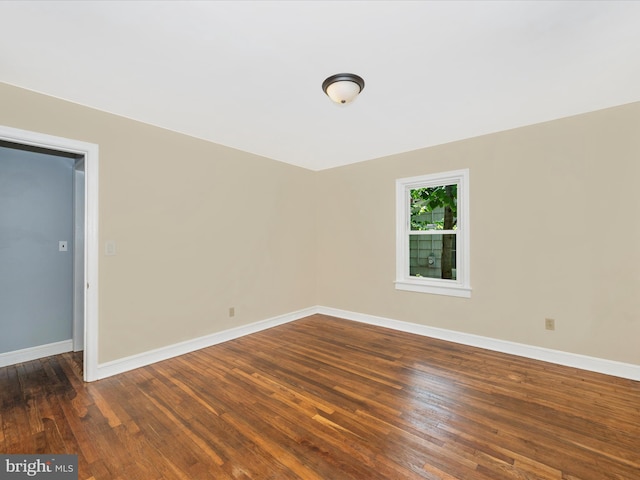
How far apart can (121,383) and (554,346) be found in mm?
4243

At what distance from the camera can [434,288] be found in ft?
12.5

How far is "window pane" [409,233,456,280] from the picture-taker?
385cm

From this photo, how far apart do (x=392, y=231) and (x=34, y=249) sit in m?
4.33

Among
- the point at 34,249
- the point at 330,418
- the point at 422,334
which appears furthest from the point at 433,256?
the point at 34,249

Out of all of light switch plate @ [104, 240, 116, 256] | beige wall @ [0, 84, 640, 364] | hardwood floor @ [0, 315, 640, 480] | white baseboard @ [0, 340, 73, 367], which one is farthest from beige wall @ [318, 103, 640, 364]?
white baseboard @ [0, 340, 73, 367]

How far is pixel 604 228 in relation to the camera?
9.14 ft

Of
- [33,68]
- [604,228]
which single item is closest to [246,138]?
[33,68]

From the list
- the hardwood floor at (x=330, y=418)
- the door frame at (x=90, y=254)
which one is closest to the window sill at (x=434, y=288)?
the hardwood floor at (x=330, y=418)

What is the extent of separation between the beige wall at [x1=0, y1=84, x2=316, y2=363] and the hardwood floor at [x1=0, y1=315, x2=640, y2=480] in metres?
0.52

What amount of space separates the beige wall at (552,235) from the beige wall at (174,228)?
196 cm

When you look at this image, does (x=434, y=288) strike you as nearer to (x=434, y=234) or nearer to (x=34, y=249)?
(x=434, y=234)

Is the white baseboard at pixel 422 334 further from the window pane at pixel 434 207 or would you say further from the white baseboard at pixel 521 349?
the window pane at pixel 434 207

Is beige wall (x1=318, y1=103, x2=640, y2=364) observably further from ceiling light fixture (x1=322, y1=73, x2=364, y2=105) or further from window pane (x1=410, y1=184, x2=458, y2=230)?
ceiling light fixture (x1=322, y1=73, x2=364, y2=105)

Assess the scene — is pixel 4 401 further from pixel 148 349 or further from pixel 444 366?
pixel 444 366
